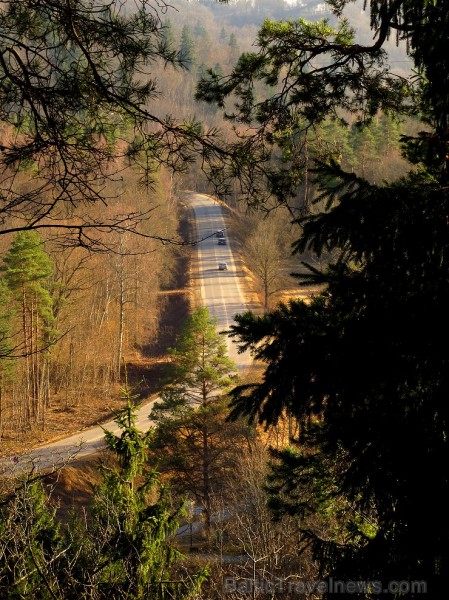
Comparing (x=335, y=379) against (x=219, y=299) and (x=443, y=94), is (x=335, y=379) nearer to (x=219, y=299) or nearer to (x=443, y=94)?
(x=443, y=94)

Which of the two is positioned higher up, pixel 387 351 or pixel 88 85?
pixel 88 85

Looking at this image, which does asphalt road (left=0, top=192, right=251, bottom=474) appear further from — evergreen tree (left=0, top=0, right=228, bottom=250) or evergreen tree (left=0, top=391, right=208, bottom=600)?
evergreen tree (left=0, top=0, right=228, bottom=250)

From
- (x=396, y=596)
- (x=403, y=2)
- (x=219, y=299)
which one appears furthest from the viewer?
(x=219, y=299)

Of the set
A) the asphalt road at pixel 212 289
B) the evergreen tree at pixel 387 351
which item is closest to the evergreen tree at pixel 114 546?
the evergreen tree at pixel 387 351

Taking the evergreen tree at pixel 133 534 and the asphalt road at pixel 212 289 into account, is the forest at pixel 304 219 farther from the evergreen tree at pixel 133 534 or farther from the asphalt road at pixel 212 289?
the asphalt road at pixel 212 289

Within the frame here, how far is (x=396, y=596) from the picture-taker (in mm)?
3426

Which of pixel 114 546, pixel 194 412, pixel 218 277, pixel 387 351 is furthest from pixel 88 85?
pixel 218 277

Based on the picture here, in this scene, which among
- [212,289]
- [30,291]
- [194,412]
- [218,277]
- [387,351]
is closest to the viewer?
[387,351]

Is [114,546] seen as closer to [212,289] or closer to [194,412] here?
[194,412]

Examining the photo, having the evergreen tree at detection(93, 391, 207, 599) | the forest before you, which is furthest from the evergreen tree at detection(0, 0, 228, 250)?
the evergreen tree at detection(93, 391, 207, 599)

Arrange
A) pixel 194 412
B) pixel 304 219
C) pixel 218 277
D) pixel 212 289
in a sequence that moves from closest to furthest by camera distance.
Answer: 1. pixel 304 219
2. pixel 194 412
3. pixel 212 289
4. pixel 218 277

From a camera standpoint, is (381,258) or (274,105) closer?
(381,258)

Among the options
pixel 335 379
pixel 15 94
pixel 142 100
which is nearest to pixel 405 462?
pixel 335 379

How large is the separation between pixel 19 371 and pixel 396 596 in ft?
80.3
